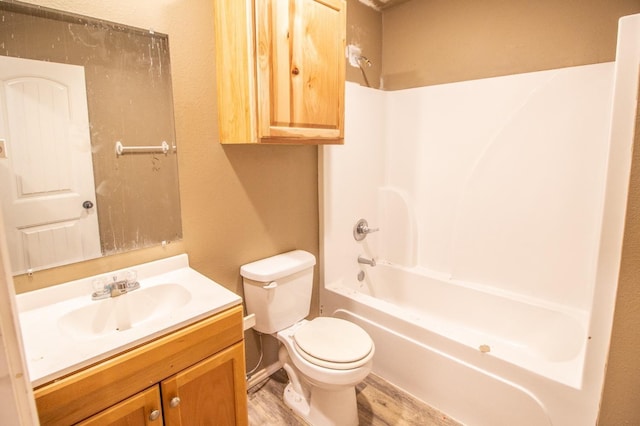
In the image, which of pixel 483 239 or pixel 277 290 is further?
pixel 483 239

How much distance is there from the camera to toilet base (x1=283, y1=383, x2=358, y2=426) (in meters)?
1.65

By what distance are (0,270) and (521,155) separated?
2335 millimetres

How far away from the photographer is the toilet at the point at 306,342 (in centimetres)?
153

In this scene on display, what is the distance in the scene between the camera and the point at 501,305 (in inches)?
84.3

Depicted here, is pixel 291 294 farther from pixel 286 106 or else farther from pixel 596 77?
pixel 596 77

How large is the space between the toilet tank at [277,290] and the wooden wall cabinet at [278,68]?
0.66 m

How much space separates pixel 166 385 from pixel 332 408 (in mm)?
868

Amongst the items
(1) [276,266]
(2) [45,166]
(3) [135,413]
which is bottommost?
(3) [135,413]

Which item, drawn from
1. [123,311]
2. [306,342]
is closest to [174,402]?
[123,311]

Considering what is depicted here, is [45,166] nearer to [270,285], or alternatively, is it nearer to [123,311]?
[123,311]

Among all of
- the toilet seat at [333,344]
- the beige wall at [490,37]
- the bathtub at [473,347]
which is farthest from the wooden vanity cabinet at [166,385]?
the beige wall at [490,37]

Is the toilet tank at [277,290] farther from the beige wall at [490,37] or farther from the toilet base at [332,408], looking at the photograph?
the beige wall at [490,37]

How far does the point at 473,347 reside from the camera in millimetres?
1631

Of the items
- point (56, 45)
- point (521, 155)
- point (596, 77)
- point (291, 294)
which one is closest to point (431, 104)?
point (521, 155)
